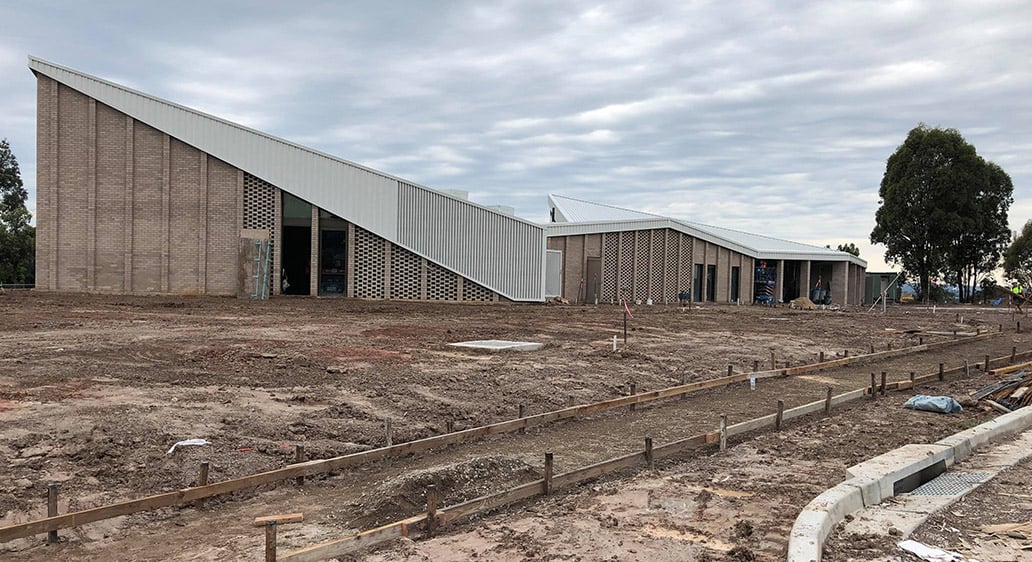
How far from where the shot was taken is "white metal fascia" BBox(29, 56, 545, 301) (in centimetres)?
3347

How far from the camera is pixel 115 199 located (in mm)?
33781

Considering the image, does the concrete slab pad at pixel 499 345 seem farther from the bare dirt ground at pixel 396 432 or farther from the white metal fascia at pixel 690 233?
the white metal fascia at pixel 690 233

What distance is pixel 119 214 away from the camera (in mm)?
33844

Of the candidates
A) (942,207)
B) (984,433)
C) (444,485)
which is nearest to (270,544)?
(444,485)

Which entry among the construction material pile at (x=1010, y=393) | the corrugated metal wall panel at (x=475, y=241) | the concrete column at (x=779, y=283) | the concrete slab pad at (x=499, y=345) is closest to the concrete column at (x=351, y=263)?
the corrugated metal wall panel at (x=475, y=241)

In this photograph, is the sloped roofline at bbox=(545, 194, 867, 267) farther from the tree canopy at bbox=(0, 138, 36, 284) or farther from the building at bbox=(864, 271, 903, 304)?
the tree canopy at bbox=(0, 138, 36, 284)

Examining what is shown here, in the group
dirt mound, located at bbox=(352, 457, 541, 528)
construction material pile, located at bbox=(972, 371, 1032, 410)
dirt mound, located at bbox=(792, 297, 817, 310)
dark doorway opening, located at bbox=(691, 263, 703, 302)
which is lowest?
dirt mound, located at bbox=(352, 457, 541, 528)

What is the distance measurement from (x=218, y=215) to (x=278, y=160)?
3714mm

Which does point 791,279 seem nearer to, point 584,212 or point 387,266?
point 584,212

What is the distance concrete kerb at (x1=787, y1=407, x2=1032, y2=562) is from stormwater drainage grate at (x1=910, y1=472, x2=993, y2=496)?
0.58 feet

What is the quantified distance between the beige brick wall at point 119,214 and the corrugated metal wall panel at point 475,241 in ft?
26.5

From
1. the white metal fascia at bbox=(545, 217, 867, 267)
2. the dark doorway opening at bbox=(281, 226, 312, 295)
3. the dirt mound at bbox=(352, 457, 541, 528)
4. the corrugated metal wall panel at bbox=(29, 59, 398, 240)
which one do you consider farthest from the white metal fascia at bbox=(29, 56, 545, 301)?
the dirt mound at bbox=(352, 457, 541, 528)

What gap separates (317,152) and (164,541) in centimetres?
2921

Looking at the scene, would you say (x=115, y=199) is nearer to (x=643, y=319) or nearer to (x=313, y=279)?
(x=313, y=279)
